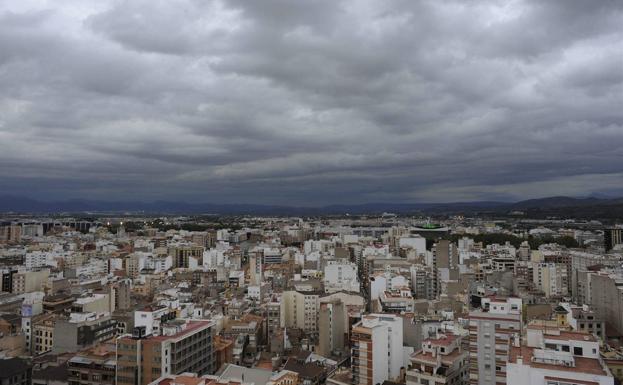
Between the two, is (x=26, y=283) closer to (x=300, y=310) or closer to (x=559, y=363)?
(x=300, y=310)

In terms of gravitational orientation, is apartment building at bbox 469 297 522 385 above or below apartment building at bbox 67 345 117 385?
above

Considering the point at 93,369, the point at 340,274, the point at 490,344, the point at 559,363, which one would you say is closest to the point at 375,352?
the point at 490,344

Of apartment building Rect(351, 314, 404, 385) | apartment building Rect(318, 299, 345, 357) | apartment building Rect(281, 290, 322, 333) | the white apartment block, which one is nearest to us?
apartment building Rect(351, 314, 404, 385)

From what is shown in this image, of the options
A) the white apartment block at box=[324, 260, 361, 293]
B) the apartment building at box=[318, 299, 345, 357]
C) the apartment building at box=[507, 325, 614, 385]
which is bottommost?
the apartment building at box=[318, 299, 345, 357]

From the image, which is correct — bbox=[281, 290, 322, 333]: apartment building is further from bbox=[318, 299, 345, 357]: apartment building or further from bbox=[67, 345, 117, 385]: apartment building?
bbox=[67, 345, 117, 385]: apartment building

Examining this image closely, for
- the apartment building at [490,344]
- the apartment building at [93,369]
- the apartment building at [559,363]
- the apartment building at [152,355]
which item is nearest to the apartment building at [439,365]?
the apartment building at [490,344]

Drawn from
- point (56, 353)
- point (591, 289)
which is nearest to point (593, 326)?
point (591, 289)

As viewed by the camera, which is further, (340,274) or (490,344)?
(340,274)

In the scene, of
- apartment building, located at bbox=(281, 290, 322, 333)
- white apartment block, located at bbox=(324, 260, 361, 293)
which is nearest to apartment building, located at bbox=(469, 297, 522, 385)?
apartment building, located at bbox=(281, 290, 322, 333)
